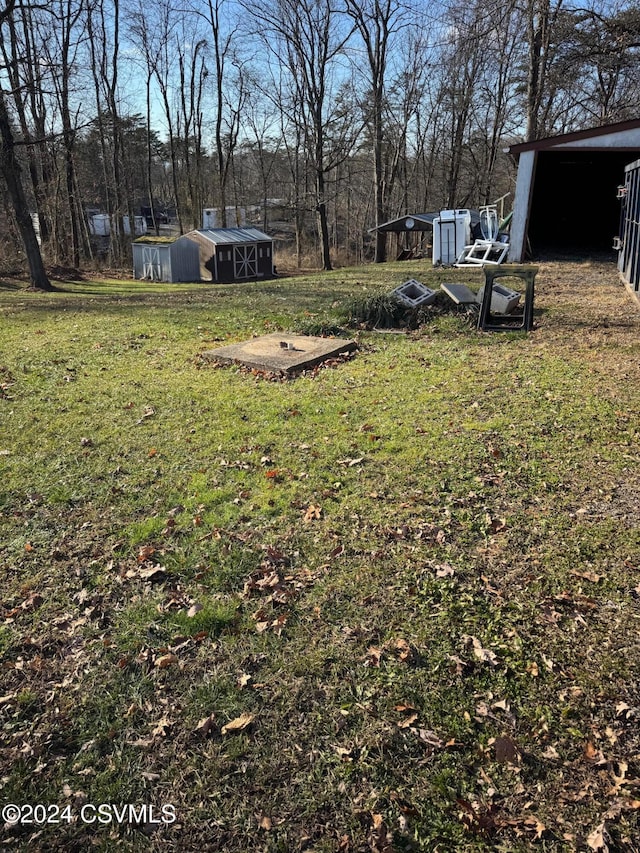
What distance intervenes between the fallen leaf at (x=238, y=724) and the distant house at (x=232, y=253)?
31152 mm

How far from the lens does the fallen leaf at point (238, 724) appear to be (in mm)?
2516

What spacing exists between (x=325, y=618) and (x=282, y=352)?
5.40 meters

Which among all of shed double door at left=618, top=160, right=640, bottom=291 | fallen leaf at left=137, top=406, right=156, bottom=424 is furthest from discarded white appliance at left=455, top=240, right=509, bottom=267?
fallen leaf at left=137, top=406, right=156, bottom=424

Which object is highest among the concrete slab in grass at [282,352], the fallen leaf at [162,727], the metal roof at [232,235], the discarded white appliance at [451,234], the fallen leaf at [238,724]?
the metal roof at [232,235]

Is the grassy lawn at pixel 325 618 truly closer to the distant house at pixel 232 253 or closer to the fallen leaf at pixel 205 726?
the fallen leaf at pixel 205 726

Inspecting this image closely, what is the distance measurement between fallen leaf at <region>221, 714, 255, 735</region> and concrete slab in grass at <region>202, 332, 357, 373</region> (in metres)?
5.19

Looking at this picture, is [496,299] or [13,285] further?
[13,285]

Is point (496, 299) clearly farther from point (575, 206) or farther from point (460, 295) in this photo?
point (575, 206)

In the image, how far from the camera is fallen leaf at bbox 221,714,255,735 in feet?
8.25

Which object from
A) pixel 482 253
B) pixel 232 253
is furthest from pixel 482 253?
pixel 232 253

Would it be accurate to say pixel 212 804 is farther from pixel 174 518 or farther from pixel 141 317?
pixel 141 317

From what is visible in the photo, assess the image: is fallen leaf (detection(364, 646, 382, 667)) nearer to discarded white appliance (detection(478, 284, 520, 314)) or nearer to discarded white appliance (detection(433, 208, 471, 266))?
discarded white appliance (detection(478, 284, 520, 314))

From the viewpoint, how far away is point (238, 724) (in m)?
2.53

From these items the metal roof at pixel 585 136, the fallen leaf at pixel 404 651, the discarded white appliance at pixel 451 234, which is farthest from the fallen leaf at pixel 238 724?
the discarded white appliance at pixel 451 234
